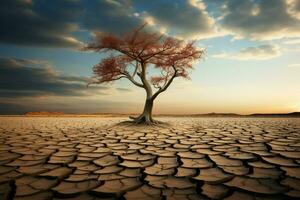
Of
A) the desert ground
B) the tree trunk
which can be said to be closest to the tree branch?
the tree trunk

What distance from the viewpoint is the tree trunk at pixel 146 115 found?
8578 mm

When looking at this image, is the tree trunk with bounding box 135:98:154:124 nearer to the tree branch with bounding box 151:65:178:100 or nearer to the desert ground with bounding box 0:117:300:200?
the tree branch with bounding box 151:65:178:100

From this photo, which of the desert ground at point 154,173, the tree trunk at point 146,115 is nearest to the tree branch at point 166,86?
the tree trunk at point 146,115

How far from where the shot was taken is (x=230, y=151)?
356 cm

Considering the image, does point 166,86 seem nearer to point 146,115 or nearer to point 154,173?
point 146,115

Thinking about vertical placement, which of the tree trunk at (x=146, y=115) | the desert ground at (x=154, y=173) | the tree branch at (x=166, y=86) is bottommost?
the desert ground at (x=154, y=173)

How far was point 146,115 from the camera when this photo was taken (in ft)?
28.4

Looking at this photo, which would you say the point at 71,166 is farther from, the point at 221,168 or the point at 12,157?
the point at 221,168

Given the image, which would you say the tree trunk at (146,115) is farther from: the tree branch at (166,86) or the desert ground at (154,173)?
the desert ground at (154,173)

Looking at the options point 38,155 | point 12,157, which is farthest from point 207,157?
point 12,157

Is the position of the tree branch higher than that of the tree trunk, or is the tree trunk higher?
the tree branch

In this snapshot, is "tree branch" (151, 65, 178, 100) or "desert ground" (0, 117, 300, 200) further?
"tree branch" (151, 65, 178, 100)

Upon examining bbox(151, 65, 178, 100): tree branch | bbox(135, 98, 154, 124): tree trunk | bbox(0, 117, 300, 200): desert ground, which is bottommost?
bbox(0, 117, 300, 200): desert ground

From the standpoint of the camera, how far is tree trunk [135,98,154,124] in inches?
338
